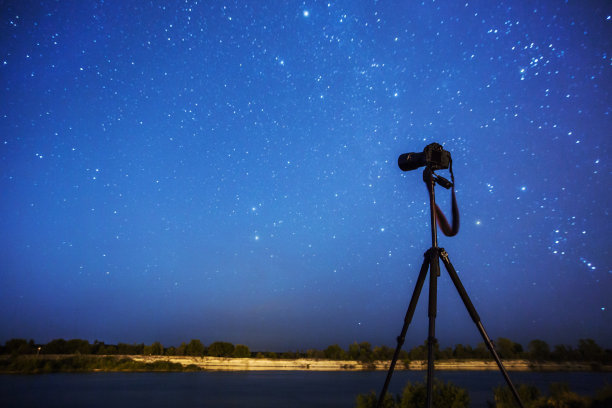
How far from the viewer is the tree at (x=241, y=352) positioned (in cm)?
10838

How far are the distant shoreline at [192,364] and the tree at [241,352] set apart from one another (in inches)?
123

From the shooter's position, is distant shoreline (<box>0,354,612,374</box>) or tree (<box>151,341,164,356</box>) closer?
distant shoreline (<box>0,354,612,374</box>)

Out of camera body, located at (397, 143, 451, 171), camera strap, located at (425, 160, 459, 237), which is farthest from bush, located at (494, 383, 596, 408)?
camera body, located at (397, 143, 451, 171)

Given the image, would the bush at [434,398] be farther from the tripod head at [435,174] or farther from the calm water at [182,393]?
the tripod head at [435,174]

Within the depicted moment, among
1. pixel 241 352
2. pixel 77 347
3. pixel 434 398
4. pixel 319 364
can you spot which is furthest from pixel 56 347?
pixel 434 398

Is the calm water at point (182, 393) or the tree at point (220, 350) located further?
the tree at point (220, 350)

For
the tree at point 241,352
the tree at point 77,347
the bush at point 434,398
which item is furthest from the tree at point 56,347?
the bush at point 434,398

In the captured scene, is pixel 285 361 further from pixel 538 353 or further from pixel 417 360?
pixel 538 353

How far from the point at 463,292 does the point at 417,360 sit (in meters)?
136

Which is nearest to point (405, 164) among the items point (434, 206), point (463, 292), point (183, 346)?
point (434, 206)

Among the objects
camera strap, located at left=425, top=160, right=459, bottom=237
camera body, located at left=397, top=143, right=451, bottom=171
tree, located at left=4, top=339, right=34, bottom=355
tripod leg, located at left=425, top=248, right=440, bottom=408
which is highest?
camera body, located at left=397, top=143, right=451, bottom=171

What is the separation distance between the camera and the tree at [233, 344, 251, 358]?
4267 inches

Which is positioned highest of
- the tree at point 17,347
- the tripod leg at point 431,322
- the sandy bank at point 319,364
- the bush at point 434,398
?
the tripod leg at point 431,322

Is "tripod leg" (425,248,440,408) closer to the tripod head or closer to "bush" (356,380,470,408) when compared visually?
the tripod head
